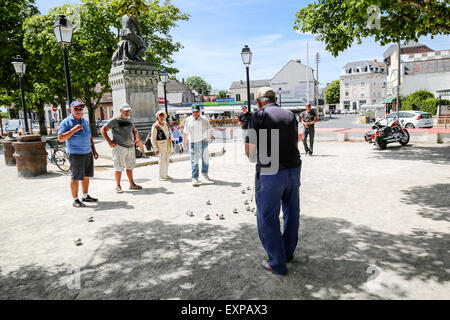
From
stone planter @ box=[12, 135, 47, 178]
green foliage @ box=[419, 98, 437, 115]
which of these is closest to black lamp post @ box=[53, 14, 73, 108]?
stone planter @ box=[12, 135, 47, 178]

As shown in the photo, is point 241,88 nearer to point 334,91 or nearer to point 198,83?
point 198,83

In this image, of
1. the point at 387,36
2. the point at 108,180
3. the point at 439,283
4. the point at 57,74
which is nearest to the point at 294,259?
the point at 439,283

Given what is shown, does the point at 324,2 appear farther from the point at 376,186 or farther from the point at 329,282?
the point at 329,282

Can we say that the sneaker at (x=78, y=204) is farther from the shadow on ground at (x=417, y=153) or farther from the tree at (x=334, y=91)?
the tree at (x=334, y=91)

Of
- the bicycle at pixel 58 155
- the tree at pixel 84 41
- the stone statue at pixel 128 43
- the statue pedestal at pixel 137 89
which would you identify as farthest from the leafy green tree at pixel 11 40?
the bicycle at pixel 58 155

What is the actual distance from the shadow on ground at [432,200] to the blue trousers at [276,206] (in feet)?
9.56

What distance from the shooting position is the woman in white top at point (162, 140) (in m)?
8.05

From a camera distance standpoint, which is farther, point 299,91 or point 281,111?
point 299,91

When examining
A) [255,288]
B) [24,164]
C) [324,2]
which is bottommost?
[255,288]

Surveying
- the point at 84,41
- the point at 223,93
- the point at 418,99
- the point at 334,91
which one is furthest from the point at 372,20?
the point at 223,93

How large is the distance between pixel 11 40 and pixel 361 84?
7956 centimetres

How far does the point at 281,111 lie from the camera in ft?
10.6

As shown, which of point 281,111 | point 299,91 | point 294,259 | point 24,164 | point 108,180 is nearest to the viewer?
point 281,111

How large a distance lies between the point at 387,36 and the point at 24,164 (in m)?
11.7
